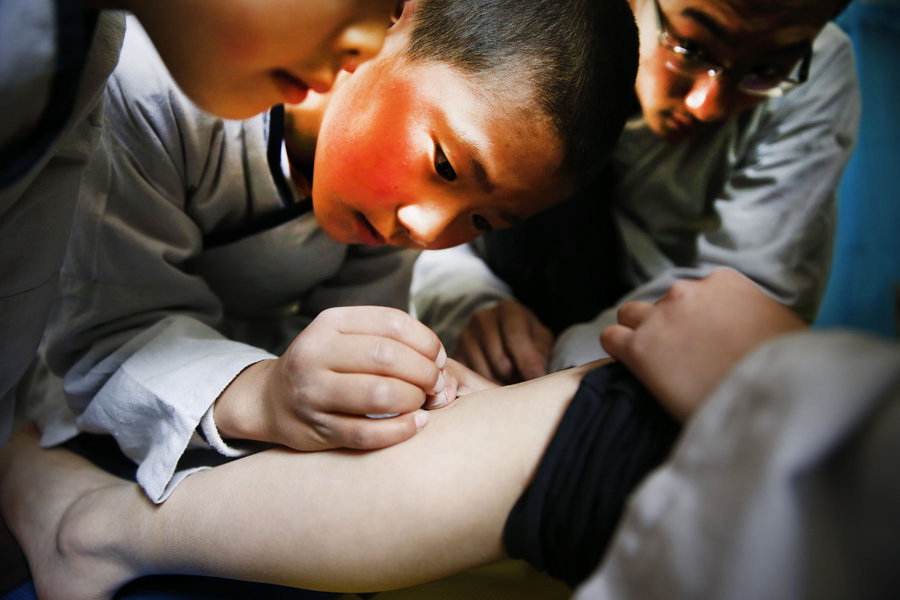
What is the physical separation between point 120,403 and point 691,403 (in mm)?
477

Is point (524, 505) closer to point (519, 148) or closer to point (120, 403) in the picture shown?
point (519, 148)

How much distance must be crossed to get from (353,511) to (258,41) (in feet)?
Result: 0.97

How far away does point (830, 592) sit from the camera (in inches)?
9.3

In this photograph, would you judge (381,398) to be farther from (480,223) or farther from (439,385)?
(480,223)

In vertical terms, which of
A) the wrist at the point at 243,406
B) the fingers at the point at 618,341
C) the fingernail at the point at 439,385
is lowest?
the wrist at the point at 243,406

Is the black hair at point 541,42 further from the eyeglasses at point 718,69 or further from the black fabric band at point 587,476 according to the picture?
the black fabric band at point 587,476

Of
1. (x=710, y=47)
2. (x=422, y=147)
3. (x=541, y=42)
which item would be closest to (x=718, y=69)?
(x=710, y=47)

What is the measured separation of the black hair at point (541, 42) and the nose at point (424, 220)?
0.11m

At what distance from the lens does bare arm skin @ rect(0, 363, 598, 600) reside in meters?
0.39

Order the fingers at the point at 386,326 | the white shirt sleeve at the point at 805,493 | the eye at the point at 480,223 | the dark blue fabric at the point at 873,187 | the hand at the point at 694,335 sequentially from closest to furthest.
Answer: the white shirt sleeve at the point at 805,493 < the hand at the point at 694,335 < the fingers at the point at 386,326 < the eye at the point at 480,223 < the dark blue fabric at the point at 873,187

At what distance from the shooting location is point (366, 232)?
57 cm

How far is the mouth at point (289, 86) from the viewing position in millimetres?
417

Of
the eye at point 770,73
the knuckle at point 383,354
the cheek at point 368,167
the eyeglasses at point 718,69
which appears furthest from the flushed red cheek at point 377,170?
the eye at point 770,73

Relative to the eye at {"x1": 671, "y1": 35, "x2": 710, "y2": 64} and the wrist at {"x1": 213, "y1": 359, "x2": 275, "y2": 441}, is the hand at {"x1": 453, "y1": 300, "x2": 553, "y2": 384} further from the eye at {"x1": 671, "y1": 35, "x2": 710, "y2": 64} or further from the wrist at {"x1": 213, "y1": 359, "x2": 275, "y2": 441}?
the eye at {"x1": 671, "y1": 35, "x2": 710, "y2": 64}
